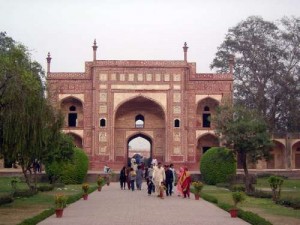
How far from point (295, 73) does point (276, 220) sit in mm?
31503

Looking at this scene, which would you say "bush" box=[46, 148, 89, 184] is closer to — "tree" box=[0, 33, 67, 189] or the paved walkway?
the paved walkway

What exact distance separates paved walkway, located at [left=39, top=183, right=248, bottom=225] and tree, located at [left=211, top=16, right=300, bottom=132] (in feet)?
86.9

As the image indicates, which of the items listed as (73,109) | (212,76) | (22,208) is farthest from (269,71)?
(22,208)

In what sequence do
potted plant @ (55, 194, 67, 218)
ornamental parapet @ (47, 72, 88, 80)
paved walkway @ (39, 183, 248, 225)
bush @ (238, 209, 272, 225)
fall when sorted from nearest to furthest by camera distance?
bush @ (238, 209, 272, 225) → paved walkway @ (39, 183, 248, 225) → potted plant @ (55, 194, 67, 218) → ornamental parapet @ (47, 72, 88, 80)

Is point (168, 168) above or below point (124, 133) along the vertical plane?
below

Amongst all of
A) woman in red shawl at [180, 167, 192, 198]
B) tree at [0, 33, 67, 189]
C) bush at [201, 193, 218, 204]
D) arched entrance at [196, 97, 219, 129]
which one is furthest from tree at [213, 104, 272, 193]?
arched entrance at [196, 97, 219, 129]

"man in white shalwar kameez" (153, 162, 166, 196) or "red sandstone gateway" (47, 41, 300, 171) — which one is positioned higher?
"red sandstone gateway" (47, 41, 300, 171)

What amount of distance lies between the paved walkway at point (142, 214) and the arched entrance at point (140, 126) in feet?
76.8

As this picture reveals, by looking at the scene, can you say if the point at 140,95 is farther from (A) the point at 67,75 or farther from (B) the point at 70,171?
(B) the point at 70,171

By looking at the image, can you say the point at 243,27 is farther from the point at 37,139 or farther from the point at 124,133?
the point at 37,139

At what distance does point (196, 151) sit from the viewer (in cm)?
4050

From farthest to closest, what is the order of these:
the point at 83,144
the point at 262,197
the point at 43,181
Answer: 1. the point at 83,144
2. the point at 43,181
3. the point at 262,197

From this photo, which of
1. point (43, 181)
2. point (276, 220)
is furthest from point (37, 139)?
point (43, 181)

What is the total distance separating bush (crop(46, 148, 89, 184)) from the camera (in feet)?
96.6
